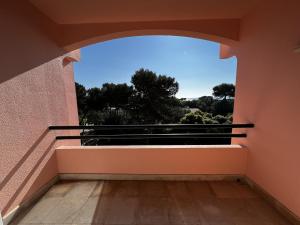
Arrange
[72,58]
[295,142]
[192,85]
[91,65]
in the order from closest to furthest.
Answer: [295,142] → [72,58] → [91,65] → [192,85]

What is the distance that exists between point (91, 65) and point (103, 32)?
905 cm

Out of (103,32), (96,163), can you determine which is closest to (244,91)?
(103,32)

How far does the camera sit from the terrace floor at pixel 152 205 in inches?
62.7

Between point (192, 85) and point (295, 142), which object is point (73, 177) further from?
point (192, 85)

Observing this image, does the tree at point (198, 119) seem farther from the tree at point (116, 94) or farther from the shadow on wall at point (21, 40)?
the shadow on wall at point (21, 40)

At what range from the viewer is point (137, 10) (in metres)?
1.95

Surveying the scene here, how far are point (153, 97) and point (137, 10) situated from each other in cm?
991

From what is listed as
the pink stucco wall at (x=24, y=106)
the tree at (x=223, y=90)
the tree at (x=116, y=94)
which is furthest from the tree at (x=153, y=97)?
the pink stucco wall at (x=24, y=106)

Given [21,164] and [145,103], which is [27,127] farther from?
[145,103]

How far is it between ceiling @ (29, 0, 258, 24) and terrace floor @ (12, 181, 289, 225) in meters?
2.07

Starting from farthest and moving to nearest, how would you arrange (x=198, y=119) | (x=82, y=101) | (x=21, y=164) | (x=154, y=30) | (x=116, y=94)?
(x=116, y=94)
(x=82, y=101)
(x=198, y=119)
(x=154, y=30)
(x=21, y=164)

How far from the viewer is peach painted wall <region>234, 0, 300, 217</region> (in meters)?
1.48

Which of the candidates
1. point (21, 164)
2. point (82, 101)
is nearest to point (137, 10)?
point (21, 164)

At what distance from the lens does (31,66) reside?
6.09 ft
